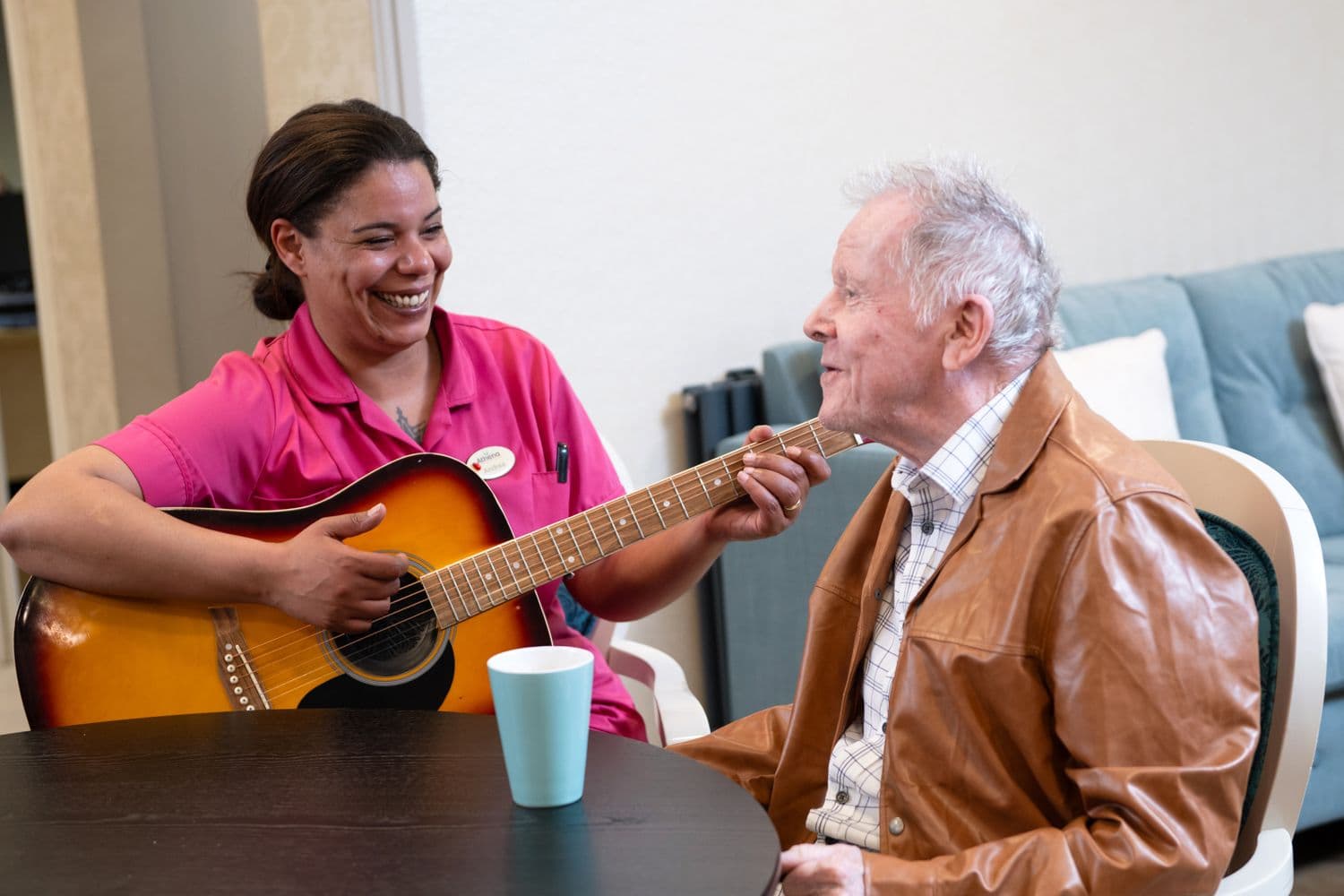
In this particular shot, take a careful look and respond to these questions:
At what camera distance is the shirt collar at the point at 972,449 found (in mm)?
1262

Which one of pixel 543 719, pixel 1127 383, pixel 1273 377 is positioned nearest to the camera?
pixel 543 719

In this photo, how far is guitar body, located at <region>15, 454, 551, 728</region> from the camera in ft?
4.96

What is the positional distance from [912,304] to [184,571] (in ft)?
2.80

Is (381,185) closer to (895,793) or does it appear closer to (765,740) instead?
(765,740)

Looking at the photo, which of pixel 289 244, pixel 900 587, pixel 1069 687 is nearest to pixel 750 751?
pixel 900 587

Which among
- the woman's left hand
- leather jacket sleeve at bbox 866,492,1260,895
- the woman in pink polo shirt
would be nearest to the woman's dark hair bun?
the woman in pink polo shirt

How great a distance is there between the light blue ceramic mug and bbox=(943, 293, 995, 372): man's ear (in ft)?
1.46

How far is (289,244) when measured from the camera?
5.87 feet

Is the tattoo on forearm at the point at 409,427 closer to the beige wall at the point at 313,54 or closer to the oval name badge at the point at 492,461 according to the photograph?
the oval name badge at the point at 492,461

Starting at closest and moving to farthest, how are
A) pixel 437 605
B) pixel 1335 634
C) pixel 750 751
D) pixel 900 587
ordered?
1. pixel 900 587
2. pixel 750 751
3. pixel 437 605
4. pixel 1335 634

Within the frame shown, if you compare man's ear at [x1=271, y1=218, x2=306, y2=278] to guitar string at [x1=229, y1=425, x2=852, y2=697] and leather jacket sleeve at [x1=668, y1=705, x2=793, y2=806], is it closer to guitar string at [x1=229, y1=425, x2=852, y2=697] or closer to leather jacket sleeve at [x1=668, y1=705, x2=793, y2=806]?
guitar string at [x1=229, y1=425, x2=852, y2=697]

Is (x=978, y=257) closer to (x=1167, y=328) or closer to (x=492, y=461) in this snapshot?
(x=492, y=461)

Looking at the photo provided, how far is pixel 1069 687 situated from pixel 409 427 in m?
0.98

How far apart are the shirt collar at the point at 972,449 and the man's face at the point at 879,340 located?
36mm
